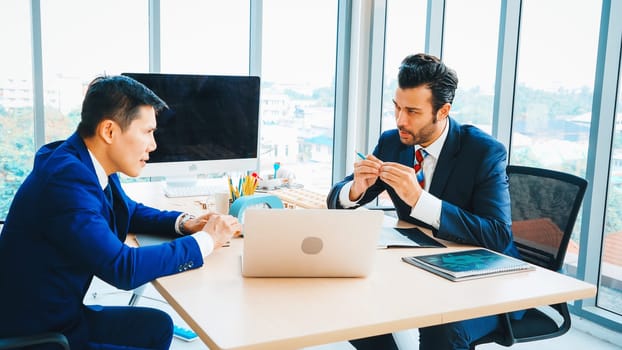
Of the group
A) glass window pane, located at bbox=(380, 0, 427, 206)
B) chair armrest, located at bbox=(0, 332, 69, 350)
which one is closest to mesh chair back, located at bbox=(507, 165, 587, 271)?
chair armrest, located at bbox=(0, 332, 69, 350)

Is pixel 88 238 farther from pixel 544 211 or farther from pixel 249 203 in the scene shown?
pixel 544 211

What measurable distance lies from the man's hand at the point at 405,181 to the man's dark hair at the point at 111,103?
81cm

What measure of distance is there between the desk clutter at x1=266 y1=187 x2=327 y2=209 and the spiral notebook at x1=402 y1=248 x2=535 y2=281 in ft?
2.42

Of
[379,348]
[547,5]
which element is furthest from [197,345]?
[547,5]

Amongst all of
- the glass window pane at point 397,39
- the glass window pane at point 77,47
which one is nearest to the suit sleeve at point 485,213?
the glass window pane at point 397,39

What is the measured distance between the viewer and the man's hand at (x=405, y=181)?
1930 millimetres

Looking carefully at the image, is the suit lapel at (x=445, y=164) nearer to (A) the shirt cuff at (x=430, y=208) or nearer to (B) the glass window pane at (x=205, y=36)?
(A) the shirt cuff at (x=430, y=208)

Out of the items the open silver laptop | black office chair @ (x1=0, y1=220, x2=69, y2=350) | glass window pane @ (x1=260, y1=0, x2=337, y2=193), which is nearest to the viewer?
black office chair @ (x1=0, y1=220, x2=69, y2=350)

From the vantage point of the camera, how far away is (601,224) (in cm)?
299

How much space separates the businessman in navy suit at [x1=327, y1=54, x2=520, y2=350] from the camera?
1929 mm

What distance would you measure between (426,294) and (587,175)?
1969 mm

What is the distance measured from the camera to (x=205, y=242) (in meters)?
1.66

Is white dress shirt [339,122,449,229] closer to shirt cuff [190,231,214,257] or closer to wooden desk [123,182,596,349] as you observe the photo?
wooden desk [123,182,596,349]

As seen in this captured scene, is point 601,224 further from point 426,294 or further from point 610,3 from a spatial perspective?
point 426,294
